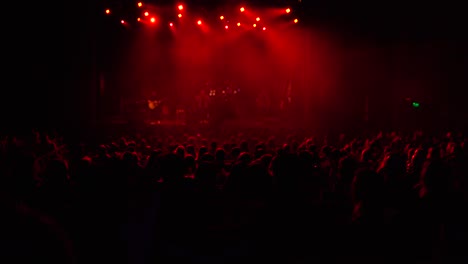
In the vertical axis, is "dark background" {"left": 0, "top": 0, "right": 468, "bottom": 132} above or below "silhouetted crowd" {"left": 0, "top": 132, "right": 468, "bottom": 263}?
above

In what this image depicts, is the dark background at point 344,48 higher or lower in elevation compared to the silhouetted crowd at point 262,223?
higher

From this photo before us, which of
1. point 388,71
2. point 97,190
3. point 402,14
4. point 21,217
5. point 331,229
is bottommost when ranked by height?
point 331,229

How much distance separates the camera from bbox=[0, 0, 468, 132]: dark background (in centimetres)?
1540

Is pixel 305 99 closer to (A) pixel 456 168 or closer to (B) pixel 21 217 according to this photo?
(A) pixel 456 168

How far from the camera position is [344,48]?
16891 mm

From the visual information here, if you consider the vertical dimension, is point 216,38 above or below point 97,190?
above

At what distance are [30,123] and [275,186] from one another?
46.1 feet

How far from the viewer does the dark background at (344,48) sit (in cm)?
1540

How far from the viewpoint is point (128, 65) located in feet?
67.5

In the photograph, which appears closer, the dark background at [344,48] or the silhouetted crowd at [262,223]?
the silhouetted crowd at [262,223]

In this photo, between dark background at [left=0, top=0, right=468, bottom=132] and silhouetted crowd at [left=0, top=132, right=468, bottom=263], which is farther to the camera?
dark background at [left=0, top=0, right=468, bottom=132]

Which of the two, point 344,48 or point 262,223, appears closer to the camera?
point 262,223

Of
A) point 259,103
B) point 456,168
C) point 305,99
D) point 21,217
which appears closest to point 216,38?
point 259,103

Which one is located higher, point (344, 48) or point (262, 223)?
point (344, 48)
